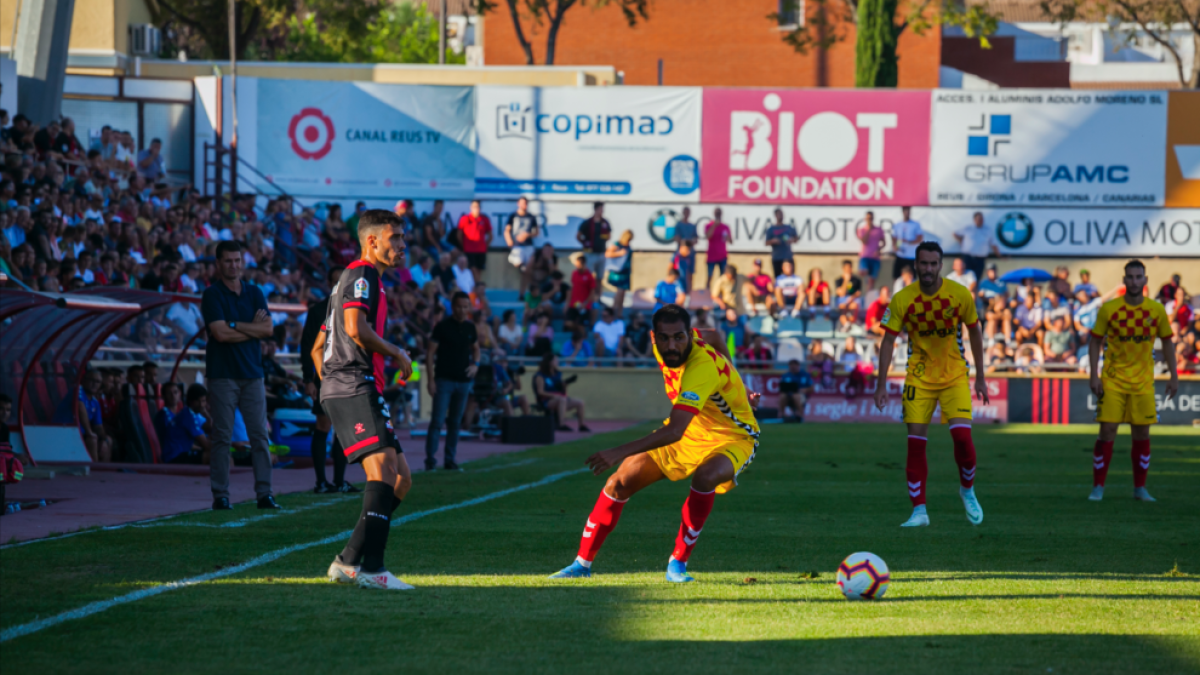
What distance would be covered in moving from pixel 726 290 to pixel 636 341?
10.0ft

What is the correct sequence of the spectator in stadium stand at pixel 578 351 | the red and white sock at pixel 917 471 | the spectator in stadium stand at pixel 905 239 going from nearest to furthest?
the red and white sock at pixel 917 471, the spectator in stadium stand at pixel 578 351, the spectator in stadium stand at pixel 905 239

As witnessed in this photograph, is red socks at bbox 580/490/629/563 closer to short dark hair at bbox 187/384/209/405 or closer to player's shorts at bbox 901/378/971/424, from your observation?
player's shorts at bbox 901/378/971/424

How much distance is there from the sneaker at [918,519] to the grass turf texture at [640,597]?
0.43 feet

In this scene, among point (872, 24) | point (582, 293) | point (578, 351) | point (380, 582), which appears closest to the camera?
point (380, 582)

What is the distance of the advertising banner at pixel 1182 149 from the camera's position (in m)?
33.1

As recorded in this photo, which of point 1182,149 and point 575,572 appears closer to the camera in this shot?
point 575,572

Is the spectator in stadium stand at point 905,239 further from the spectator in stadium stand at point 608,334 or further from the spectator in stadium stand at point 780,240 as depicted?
the spectator in stadium stand at point 608,334

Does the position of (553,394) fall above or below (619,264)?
below

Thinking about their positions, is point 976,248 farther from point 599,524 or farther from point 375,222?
point 375,222

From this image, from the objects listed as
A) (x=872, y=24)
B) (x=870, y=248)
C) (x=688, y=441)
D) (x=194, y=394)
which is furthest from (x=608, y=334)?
(x=688, y=441)

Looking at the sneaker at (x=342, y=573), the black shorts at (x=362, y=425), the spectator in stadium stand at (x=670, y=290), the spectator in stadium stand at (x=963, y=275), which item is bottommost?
the sneaker at (x=342, y=573)

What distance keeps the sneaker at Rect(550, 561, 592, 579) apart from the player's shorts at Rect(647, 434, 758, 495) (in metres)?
0.71

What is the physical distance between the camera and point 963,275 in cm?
3209

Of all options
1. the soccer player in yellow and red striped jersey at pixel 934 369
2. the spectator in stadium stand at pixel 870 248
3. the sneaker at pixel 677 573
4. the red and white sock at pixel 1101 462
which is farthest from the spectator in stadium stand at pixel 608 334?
the sneaker at pixel 677 573
